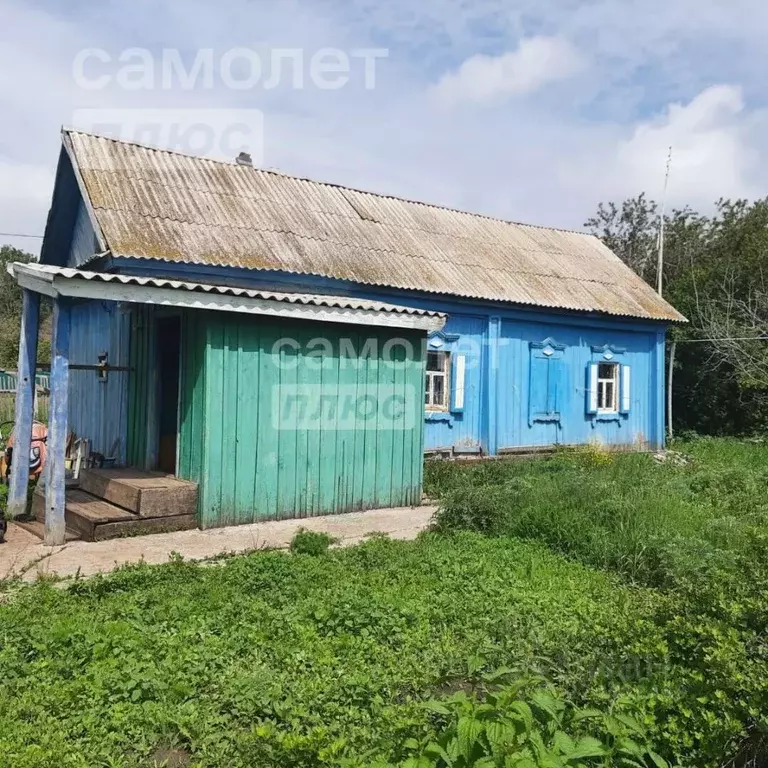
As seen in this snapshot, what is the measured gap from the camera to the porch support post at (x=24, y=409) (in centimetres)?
781

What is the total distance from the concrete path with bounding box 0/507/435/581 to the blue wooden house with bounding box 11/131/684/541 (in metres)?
0.30

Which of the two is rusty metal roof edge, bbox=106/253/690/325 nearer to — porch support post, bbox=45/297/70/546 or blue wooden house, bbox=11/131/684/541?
blue wooden house, bbox=11/131/684/541

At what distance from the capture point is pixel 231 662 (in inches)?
156

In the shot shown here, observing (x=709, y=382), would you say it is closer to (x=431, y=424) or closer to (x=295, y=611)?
(x=431, y=424)

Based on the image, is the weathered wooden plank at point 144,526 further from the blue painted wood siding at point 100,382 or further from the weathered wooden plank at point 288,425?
the blue painted wood siding at point 100,382

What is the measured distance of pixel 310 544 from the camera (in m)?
6.67

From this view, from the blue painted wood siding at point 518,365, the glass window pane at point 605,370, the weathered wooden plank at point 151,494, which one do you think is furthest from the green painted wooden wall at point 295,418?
the glass window pane at point 605,370

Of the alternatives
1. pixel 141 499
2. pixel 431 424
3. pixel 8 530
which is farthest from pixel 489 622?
pixel 431 424

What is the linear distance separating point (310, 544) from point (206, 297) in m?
2.72

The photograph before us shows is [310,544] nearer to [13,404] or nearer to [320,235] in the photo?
[320,235]

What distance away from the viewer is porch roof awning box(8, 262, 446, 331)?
268 inches

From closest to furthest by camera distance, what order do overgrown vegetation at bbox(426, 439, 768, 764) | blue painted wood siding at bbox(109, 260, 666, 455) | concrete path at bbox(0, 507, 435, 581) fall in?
overgrown vegetation at bbox(426, 439, 768, 764)
concrete path at bbox(0, 507, 435, 581)
blue painted wood siding at bbox(109, 260, 666, 455)

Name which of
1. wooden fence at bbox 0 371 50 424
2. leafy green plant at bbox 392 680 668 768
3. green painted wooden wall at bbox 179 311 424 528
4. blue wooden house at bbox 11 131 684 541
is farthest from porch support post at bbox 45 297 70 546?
wooden fence at bbox 0 371 50 424

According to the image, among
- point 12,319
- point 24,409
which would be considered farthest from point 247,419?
point 12,319
